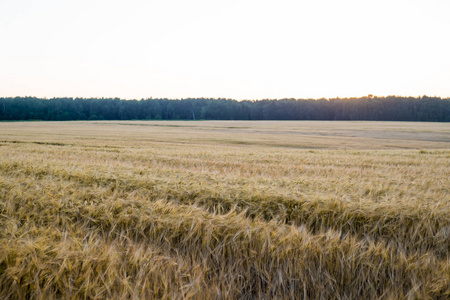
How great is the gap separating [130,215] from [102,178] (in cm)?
211

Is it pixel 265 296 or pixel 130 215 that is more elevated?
pixel 130 215

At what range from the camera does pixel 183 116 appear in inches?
5861

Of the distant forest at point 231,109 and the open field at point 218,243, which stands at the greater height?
the distant forest at point 231,109

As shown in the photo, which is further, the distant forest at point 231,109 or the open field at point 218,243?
the distant forest at point 231,109

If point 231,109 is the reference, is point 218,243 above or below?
below

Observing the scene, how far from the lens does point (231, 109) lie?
142625 mm

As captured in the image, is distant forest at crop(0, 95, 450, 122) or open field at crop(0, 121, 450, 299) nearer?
open field at crop(0, 121, 450, 299)

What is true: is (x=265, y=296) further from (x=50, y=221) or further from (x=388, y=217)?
(x=50, y=221)

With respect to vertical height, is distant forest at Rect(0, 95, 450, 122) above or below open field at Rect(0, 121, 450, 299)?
above

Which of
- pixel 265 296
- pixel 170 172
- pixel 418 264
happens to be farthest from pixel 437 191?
pixel 170 172

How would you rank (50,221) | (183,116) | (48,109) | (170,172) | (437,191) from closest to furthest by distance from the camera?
(50,221) < (437,191) < (170,172) < (48,109) < (183,116)

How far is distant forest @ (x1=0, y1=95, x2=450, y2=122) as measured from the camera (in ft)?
406

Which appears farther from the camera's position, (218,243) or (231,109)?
(231,109)

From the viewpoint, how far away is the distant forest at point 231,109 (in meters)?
124
